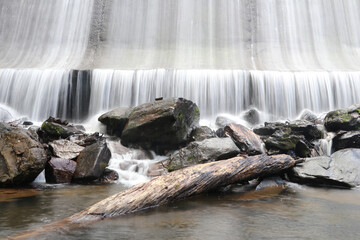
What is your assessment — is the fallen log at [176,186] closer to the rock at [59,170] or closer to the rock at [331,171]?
the rock at [331,171]

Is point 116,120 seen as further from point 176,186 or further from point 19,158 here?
point 176,186

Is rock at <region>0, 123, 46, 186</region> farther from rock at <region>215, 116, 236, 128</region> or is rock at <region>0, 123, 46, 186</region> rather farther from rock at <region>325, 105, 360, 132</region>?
rock at <region>325, 105, 360, 132</region>

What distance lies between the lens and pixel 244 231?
344 cm

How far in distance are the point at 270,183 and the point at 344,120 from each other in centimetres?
435

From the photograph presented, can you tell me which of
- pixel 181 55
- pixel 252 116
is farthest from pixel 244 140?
pixel 181 55

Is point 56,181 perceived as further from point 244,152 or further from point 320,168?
point 320,168

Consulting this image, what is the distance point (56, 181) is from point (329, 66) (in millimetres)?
15348

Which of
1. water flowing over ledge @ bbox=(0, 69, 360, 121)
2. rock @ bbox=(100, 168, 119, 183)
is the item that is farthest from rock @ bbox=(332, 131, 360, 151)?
rock @ bbox=(100, 168, 119, 183)

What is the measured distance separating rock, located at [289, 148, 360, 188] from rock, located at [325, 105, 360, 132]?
221 centimetres

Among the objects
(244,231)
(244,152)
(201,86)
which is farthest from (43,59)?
(244,231)

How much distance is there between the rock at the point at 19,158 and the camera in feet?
19.1

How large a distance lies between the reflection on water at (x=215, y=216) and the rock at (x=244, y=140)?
163cm

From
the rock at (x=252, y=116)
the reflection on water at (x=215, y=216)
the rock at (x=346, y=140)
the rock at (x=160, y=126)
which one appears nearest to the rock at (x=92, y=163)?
the reflection on water at (x=215, y=216)

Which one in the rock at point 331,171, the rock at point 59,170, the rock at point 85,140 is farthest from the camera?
the rock at point 85,140
